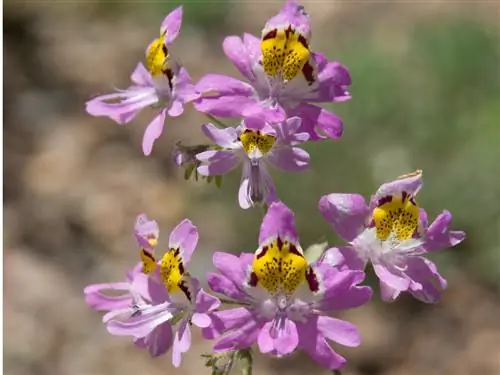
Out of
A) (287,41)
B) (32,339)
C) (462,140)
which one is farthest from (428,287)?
(462,140)

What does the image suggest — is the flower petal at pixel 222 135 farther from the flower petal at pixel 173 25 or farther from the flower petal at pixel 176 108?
the flower petal at pixel 173 25

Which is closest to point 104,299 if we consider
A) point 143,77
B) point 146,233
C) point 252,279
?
point 146,233

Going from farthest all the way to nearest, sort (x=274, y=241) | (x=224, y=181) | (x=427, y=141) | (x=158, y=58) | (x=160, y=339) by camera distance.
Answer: (x=427, y=141)
(x=224, y=181)
(x=158, y=58)
(x=160, y=339)
(x=274, y=241)

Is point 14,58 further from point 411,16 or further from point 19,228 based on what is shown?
point 411,16

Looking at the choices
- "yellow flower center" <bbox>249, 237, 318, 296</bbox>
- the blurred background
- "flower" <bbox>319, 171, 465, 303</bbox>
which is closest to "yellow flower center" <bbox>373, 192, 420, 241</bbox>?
"flower" <bbox>319, 171, 465, 303</bbox>

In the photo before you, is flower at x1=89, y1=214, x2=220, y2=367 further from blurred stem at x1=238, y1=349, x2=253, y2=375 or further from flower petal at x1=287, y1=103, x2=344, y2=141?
flower petal at x1=287, y1=103, x2=344, y2=141

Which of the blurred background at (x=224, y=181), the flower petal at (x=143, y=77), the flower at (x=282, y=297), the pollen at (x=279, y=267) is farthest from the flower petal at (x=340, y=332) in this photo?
the blurred background at (x=224, y=181)

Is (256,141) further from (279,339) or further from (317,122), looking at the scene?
(279,339)
